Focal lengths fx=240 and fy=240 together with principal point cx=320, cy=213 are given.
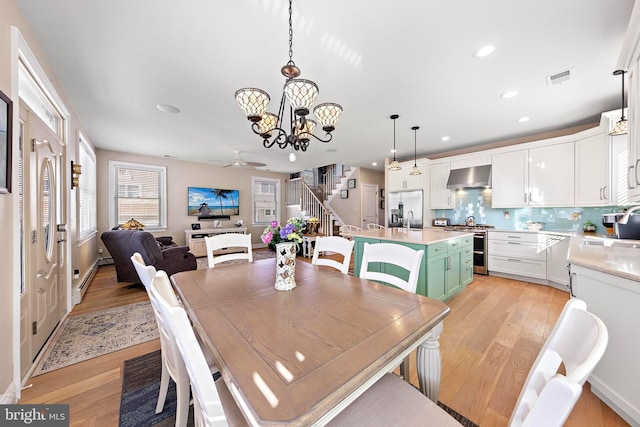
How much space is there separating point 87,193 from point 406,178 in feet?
21.1

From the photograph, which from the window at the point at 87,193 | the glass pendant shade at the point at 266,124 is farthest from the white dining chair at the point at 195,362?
the window at the point at 87,193

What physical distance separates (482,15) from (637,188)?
1520 mm

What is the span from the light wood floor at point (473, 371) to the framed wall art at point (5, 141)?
1.40 m

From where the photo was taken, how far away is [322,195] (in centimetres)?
865

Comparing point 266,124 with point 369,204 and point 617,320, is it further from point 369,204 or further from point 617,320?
point 369,204

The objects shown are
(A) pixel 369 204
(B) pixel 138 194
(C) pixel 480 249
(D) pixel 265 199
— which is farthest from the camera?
(D) pixel 265 199

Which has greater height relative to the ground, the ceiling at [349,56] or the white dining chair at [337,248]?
the ceiling at [349,56]

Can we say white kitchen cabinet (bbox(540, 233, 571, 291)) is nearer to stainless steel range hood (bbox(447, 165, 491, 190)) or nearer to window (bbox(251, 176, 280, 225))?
stainless steel range hood (bbox(447, 165, 491, 190))

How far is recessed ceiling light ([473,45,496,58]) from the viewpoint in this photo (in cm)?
203

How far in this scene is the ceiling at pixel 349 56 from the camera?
1.69 meters

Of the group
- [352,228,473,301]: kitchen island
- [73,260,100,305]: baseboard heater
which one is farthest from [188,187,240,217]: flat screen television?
[352,228,473,301]: kitchen island

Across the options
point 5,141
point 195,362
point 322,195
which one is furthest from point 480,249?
point 5,141

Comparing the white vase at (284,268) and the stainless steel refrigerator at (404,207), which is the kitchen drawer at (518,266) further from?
the white vase at (284,268)

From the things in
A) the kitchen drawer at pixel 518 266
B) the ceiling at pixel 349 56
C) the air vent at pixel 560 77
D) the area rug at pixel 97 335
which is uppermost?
the ceiling at pixel 349 56
